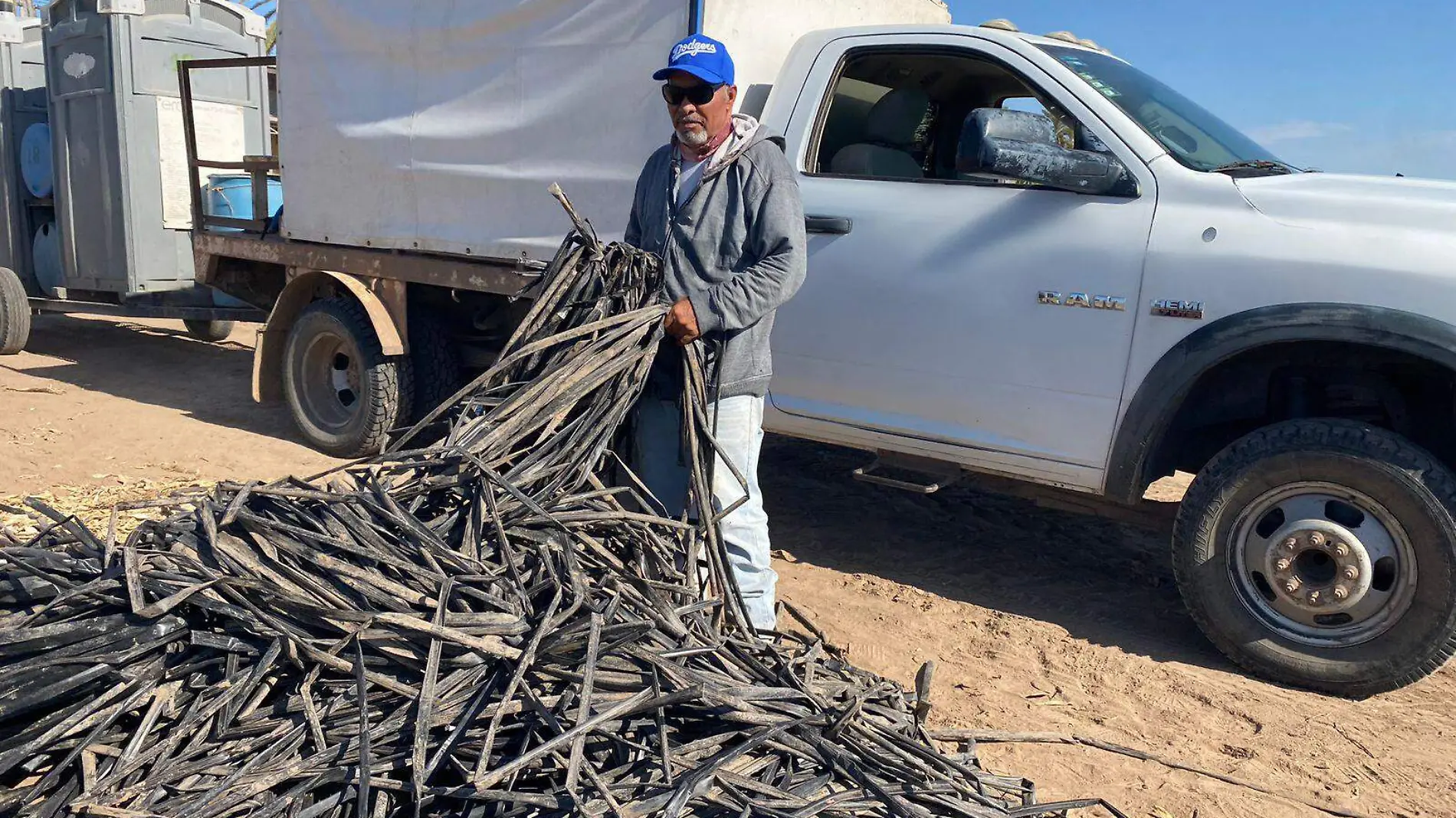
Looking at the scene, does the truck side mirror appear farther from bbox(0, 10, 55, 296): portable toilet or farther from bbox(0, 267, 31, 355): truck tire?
bbox(0, 10, 55, 296): portable toilet

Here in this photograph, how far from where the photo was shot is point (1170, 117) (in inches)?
166

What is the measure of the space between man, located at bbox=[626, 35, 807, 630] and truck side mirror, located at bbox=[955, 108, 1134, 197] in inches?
35.1

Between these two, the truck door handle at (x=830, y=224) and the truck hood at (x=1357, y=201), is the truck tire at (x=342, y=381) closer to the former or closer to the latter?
the truck door handle at (x=830, y=224)

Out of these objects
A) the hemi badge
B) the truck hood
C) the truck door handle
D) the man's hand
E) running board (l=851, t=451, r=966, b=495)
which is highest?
the truck hood

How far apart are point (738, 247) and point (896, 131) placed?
1.97 m

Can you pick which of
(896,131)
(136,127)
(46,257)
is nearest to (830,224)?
(896,131)

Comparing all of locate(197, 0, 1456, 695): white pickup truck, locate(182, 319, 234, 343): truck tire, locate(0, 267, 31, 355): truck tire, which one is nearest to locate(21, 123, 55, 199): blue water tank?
locate(0, 267, 31, 355): truck tire

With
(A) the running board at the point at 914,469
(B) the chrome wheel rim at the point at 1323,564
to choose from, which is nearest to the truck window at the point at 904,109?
(A) the running board at the point at 914,469

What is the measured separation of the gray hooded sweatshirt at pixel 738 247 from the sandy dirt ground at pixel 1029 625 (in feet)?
4.45

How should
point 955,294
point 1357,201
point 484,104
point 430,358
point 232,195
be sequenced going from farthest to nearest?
point 232,195, point 430,358, point 484,104, point 955,294, point 1357,201

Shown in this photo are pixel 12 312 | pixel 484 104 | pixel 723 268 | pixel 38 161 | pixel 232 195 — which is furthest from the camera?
pixel 38 161

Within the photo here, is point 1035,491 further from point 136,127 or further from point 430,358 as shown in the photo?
point 136,127

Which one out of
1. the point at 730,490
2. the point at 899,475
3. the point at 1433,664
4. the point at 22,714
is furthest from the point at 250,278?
the point at 1433,664

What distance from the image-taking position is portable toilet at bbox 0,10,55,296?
9.27 m
